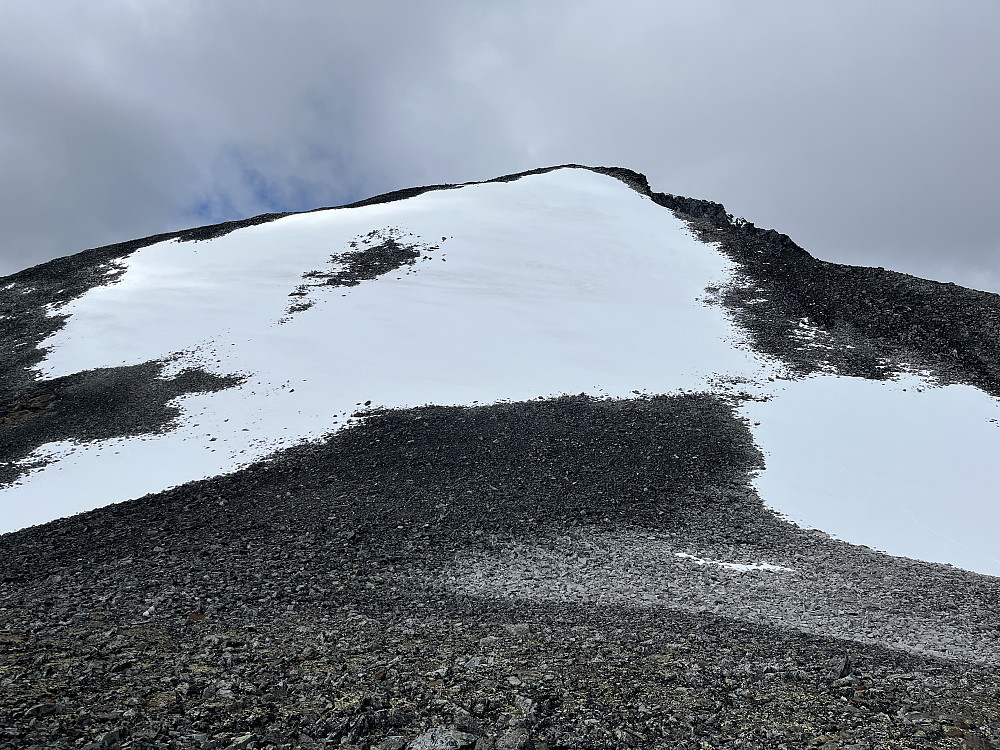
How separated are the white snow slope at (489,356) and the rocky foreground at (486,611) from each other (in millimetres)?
2446

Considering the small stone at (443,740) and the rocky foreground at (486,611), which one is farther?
the rocky foreground at (486,611)

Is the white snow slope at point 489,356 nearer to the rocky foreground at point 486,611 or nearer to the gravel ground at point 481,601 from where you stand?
the gravel ground at point 481,601

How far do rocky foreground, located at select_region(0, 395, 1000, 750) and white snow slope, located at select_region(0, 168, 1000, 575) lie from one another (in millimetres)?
2446

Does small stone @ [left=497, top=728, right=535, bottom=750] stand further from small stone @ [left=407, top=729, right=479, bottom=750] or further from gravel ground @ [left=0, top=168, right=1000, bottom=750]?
small stone @ [left=407, top=729, right=479, bottom=750]

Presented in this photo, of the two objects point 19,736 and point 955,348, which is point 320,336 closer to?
point 19,736

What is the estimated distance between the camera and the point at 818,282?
3109cm

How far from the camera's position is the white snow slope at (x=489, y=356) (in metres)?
17.2

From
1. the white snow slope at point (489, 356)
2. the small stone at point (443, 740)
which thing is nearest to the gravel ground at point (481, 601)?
the small stone at point (443, 740)

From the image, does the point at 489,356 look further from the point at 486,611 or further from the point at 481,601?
the point at 486,611

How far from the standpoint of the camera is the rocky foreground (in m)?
6.16

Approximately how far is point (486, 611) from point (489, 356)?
16.1m

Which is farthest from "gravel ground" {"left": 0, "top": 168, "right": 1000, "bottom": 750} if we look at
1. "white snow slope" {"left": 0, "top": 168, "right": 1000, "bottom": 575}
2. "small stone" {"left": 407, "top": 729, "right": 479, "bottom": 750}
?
"white snow slope" {"left": 0, "top": 168, "right": 1000, "bottom": 575}

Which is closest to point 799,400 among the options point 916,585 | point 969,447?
point 969,447

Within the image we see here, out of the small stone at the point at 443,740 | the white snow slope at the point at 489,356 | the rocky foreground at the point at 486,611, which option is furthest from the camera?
the white snow slope at the point at 489,356
